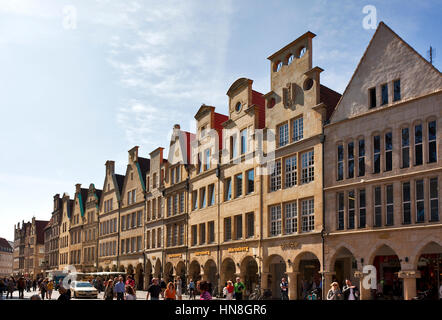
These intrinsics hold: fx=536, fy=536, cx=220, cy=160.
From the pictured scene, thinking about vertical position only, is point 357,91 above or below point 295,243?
above

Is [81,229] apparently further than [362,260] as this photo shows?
Yes

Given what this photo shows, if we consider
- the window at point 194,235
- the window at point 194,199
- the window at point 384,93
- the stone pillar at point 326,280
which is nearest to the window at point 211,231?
the window at point 194,235

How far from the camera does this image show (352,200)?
100ft

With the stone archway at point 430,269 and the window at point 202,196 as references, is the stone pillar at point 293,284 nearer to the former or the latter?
the stone archway at point 430,269

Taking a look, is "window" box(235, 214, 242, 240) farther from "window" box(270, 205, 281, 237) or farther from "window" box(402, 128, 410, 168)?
"window" box(402, 128, 410, 168)

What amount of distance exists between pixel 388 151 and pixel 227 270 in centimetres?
1833

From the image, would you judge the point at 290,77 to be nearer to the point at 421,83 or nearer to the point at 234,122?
the point at 234,122

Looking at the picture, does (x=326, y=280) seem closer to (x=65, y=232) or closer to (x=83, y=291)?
(x=83, y=291)

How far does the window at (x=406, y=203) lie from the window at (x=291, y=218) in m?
8.24

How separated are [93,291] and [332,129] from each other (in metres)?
22.5

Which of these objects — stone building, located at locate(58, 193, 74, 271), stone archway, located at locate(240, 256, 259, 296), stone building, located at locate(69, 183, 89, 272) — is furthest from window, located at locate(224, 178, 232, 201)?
stone building, located at locate(58, 193, 74, 271)

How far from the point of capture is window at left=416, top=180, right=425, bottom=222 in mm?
26594
